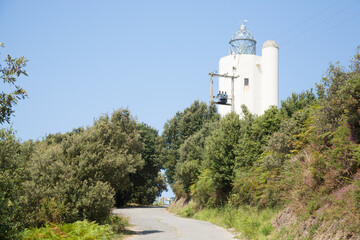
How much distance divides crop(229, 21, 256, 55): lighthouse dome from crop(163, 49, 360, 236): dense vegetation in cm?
2073

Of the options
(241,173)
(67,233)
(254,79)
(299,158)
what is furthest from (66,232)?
(254,79)

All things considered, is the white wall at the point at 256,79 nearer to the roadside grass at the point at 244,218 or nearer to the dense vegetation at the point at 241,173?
the dense vegetation at the point at 241,173

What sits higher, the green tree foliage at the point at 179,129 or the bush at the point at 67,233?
the green tree foliage at the point at 179,129

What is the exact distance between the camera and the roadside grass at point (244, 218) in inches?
651

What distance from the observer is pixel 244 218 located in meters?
20.7

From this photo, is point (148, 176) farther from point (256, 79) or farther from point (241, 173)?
point (241, 173)

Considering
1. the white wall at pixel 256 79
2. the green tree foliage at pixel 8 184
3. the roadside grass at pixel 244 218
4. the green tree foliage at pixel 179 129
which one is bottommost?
the roadside grass at pixel 244 218

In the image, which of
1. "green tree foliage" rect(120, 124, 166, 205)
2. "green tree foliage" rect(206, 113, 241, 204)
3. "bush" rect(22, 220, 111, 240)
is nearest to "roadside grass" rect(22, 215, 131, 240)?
"bush" rect(22, 220, 111, 240)

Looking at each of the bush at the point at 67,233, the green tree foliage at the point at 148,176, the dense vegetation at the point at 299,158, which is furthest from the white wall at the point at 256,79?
the bush at the point at 67,233

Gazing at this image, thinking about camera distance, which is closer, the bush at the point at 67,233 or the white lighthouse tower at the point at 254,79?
the bush at the point at 67,233

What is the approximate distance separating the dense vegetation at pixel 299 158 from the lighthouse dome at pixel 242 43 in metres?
20.7

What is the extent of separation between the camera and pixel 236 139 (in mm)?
28188

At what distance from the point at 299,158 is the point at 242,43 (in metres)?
35.8

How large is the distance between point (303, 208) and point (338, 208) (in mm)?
2443
